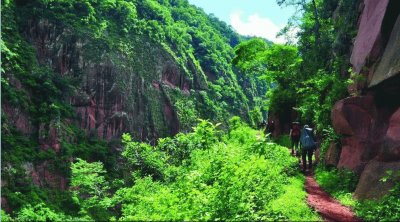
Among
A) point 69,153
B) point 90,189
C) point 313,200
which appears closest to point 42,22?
point 69,153

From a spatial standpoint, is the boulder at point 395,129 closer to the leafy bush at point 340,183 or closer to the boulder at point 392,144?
the boulder at point 392,144

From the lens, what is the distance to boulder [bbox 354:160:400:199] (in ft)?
28.0

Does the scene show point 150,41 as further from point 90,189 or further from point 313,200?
point 313,200

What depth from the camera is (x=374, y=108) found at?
11.4 metres

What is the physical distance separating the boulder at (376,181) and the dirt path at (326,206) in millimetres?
608

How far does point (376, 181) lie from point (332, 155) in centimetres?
428

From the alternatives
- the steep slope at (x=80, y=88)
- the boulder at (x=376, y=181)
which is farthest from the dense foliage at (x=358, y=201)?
the steep slope at (x=80, y=88)

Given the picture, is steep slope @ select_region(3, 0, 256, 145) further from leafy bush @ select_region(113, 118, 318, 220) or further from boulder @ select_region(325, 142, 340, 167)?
leafy bush @ select_region(113, 118, 318, 220)

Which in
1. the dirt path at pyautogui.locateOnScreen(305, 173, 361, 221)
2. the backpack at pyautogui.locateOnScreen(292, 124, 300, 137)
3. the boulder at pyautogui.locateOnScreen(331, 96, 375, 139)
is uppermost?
the boulder at pyautogui.locateOnScreen(331, 96, 375, 139)

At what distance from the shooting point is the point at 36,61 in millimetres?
66875

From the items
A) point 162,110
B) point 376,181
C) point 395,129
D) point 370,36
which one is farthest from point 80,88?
point 376,181

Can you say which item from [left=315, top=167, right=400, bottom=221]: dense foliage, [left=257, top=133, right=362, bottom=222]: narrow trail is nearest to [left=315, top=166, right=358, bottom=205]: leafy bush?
[left=315, top=167, right=400, bottom=221]: dense foliage

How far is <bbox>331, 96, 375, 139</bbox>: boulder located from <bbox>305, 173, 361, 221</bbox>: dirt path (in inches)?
Result: 78.4

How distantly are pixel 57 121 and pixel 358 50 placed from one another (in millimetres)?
54378
